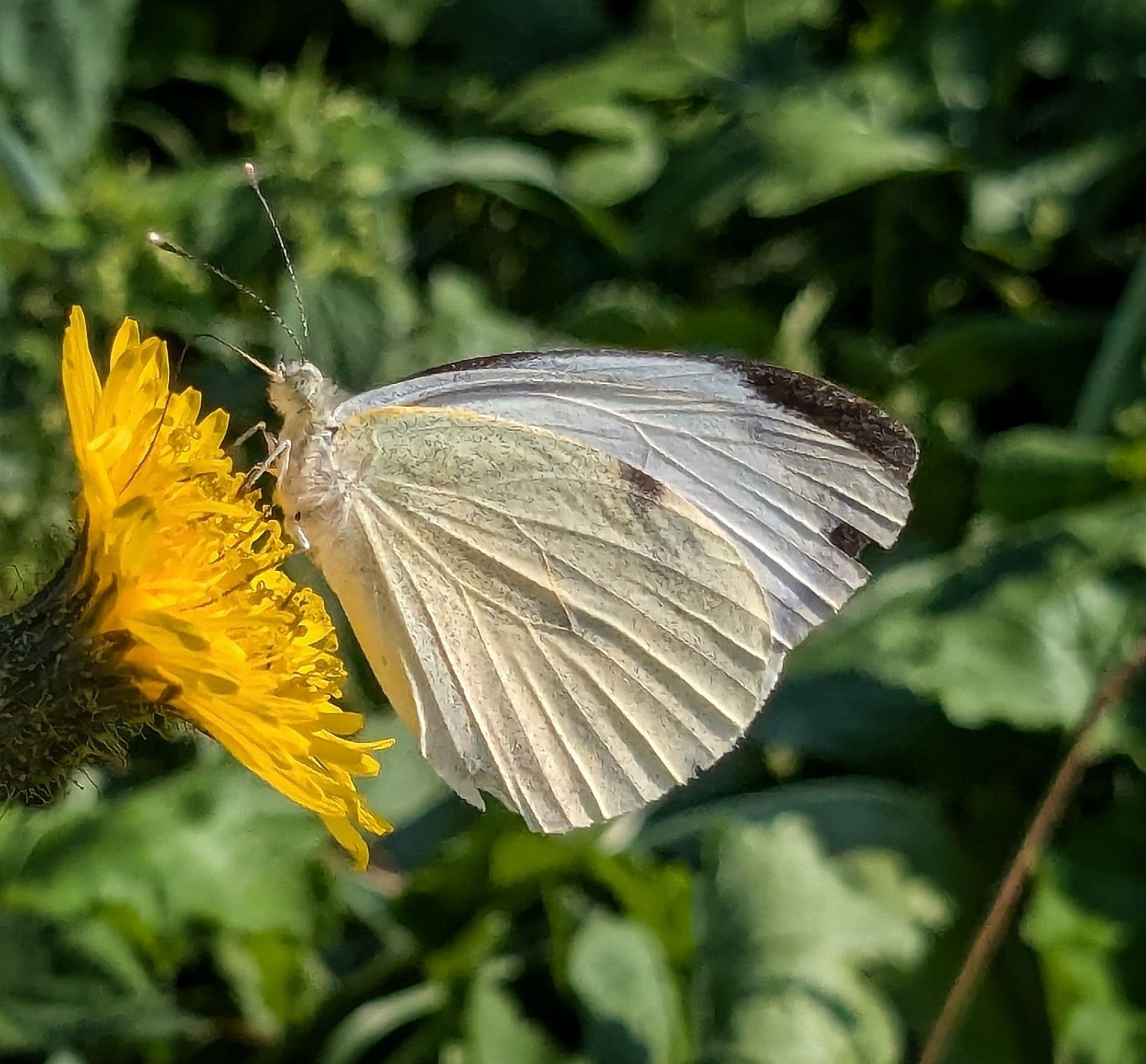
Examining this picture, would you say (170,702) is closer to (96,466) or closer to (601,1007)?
(96,466)

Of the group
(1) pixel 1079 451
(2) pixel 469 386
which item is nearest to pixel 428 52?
(1) pixel 1079 451

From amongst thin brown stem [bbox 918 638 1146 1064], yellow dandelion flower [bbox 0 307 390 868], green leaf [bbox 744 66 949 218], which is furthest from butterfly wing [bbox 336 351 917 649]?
green leaf [bbox 744 66 949 218]

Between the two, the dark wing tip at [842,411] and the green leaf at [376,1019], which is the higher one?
the dark wing tip at [842,411]

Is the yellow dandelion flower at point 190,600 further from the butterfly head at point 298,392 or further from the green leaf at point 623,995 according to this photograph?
the green leaf at point 623,995

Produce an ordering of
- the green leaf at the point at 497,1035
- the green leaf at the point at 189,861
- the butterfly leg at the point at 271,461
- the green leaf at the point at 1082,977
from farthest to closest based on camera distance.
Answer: the green leaf at the point at 1082,977, the green leaf at the point at 497,1035, the green leaf at the point at 189,861, the butterfly leg at the point at 271,461

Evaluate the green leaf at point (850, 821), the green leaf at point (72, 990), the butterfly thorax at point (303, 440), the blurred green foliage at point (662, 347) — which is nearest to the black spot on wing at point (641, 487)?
the butterfly thorax at point (303, 440)

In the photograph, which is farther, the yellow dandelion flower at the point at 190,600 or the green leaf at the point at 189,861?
the green leaf at the point at 189,861

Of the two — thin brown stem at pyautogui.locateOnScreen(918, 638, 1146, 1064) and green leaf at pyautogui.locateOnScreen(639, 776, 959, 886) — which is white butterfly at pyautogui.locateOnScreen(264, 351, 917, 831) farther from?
green leaf at pyautogui.locateOnScreen(639, 776, 959, 886)

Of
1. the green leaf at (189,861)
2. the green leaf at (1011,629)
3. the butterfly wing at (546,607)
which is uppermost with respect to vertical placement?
the butterfly wing at (546,607)
